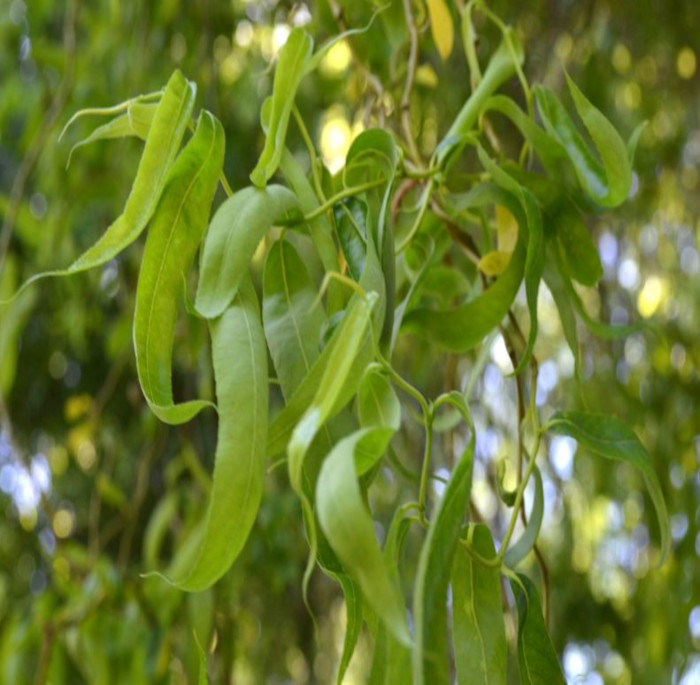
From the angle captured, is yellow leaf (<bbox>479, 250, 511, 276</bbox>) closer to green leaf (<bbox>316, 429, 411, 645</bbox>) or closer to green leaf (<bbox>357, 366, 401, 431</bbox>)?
green leaf (<bbox>357, 366, 401, 431</bbox>)

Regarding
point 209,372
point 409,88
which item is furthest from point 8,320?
point 409,88

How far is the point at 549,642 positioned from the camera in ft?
1.56

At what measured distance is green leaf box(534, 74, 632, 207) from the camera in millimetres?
521

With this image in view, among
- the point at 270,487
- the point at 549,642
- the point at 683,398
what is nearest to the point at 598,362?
the point at 683,398

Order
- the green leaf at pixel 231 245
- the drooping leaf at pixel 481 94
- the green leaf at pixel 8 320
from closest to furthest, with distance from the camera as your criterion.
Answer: the green leaf at pixel 231 245
the drooping leaf at pixel 481 94
the green leaf at pixel 8 320

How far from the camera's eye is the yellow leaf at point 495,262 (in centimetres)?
58

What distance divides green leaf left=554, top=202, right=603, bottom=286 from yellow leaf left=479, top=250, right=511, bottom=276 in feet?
0.09

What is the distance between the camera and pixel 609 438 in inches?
20.7

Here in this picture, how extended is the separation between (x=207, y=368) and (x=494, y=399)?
0.58 metres

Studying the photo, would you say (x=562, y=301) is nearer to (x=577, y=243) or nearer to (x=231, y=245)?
(x=577, y=243)

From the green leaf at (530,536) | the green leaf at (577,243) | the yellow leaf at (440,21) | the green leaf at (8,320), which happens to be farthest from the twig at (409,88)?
the green leaf at (8,320)

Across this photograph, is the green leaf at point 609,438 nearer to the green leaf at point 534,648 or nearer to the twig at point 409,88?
the green leaf at point 534,648

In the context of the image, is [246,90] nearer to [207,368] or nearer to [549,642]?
[207,368]

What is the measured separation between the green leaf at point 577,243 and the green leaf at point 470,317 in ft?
0.15
